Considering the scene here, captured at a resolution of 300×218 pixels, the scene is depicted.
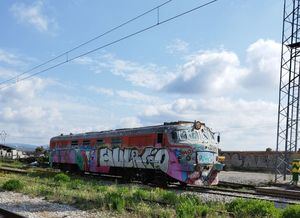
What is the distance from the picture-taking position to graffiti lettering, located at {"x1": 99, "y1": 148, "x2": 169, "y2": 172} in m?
20.5

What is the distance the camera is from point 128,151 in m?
23.1

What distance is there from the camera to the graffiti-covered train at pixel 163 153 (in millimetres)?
19953

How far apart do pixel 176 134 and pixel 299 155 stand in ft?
34.8

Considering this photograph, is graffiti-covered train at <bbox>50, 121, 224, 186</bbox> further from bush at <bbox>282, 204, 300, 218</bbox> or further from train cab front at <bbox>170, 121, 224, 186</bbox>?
bush at <bbox>282, 204, 300, 218</bbox>

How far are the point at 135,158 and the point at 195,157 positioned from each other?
3.60m

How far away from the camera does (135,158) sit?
22391 millimetres

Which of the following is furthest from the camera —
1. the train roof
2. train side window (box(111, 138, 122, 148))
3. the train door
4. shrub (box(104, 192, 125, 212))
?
train side window (box(111, 138, 122, 148))

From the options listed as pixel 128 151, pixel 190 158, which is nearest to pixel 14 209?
pixel 190 158

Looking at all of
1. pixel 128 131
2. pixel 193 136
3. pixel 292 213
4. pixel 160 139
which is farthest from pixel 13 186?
pixel 292 213

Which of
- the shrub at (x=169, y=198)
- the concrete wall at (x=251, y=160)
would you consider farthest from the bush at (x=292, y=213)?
the concrete wall at (x=251, y=160)

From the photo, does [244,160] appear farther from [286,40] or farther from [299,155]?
[286,40]

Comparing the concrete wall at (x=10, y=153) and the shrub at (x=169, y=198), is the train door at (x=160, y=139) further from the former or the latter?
the concrete wall at (x=10, y=153)

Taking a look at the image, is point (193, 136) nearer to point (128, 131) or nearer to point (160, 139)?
point (160, 139)

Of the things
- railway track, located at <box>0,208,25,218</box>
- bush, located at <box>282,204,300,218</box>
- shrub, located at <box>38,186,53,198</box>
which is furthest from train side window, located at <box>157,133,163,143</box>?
bush, located at <box>282,204,300,218</box>
